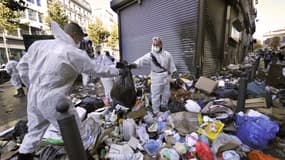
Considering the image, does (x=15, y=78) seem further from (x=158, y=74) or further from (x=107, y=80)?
(x=158, y=74)

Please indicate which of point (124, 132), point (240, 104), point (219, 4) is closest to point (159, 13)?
point (219, 4)

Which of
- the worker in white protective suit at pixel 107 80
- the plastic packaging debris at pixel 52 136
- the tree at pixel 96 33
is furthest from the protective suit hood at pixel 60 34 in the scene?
the tree at pixel 96 33

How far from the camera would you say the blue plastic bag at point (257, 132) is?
220cm

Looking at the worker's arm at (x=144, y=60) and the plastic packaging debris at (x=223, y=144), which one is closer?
the plastic packaging debris at (x=223, y=144)

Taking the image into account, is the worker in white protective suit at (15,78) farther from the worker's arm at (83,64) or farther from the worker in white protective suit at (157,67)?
the worker's arm at (83,64)

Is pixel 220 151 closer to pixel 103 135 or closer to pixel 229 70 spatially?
pixel 103 135

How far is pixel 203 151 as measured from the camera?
1995 millimetres

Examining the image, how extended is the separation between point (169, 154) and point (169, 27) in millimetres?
5029

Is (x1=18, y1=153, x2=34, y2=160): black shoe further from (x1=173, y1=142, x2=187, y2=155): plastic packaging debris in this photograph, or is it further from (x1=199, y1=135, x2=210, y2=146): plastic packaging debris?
(x1=199, y1=135, x2=210, y2=146): plastic packaging debris

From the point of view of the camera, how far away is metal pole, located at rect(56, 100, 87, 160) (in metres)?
1.09

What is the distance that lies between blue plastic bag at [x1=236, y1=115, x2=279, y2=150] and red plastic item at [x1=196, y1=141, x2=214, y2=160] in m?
0.74

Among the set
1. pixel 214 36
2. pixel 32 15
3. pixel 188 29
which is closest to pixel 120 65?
pixel 188 29

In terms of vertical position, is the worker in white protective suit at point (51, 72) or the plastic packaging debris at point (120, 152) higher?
the worker in white protective suit at point (51, 72)

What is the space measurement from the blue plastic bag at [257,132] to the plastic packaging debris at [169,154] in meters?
1.10
